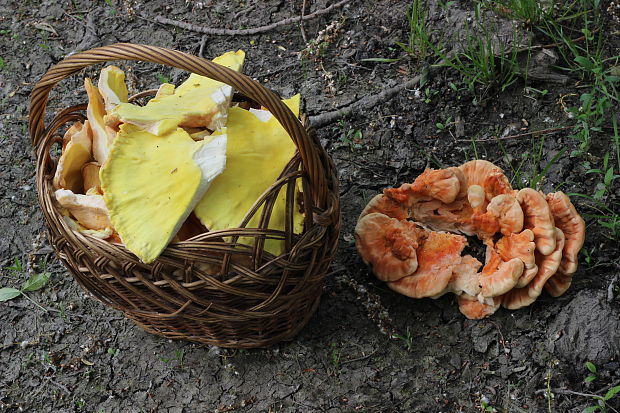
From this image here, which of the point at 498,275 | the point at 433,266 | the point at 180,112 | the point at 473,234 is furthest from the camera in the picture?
the point at 473,234

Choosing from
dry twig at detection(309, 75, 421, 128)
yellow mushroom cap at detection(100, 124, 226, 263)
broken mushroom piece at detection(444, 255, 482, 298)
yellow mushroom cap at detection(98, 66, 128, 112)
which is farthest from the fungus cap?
yellow mushroom cap at detection(98, 66, 128, 112)

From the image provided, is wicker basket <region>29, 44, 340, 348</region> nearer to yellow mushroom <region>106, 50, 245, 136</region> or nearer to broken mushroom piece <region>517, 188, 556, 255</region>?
yellow mushroom <region>106, 50, 245, 136</region>

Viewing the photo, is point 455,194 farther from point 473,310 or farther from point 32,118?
point 32,118

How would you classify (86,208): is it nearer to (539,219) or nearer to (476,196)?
(476,196)

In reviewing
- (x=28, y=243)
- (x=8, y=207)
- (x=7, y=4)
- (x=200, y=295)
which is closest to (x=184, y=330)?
(x=200, y=295)

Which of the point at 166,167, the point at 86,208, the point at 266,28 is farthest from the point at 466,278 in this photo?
the point at 266,28

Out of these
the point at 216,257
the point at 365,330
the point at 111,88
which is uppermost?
the point at 111,88
